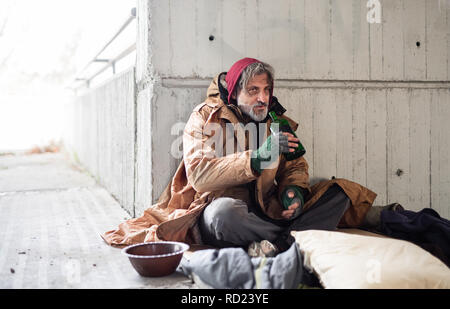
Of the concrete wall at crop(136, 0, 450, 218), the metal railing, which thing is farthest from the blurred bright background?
the concrete wall at crop(136, 0, 450, 218)

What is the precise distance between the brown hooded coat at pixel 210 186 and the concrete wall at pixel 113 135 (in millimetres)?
946

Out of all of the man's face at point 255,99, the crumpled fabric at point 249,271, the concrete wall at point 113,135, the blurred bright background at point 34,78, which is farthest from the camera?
the blurred bright background at point 34,78

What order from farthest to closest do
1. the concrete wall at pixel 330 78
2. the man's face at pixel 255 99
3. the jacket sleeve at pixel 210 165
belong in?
1. the concrete wall at pixel 330 78
2. the man's face at pixel 255 99
3. the jacket sleeve at pixel 210 165

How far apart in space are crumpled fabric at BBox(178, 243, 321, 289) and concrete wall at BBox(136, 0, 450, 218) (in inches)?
44.5

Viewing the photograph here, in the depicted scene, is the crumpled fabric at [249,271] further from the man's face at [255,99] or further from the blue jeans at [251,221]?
the man's face at [255,99]

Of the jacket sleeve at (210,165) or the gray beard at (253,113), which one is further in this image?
the gray beard at (253,113)

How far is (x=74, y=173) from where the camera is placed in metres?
6.52

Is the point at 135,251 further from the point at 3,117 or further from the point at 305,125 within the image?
the point at 3,117

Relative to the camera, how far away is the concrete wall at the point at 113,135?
3.63 m

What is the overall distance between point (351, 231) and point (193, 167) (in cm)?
113

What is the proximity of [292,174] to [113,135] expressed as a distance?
95.9 inches

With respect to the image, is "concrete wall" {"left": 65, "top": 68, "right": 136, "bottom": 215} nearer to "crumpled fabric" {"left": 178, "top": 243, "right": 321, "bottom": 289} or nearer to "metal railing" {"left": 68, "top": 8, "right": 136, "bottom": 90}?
"metal railing" {"left": 68, "top": 8, "right": 136, "bottom": 90}

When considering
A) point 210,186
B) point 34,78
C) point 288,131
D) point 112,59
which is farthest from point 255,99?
point 34,78

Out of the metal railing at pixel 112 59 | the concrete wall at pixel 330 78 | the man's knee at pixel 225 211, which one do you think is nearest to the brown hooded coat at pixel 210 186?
the man's knee at pixel 225 211
